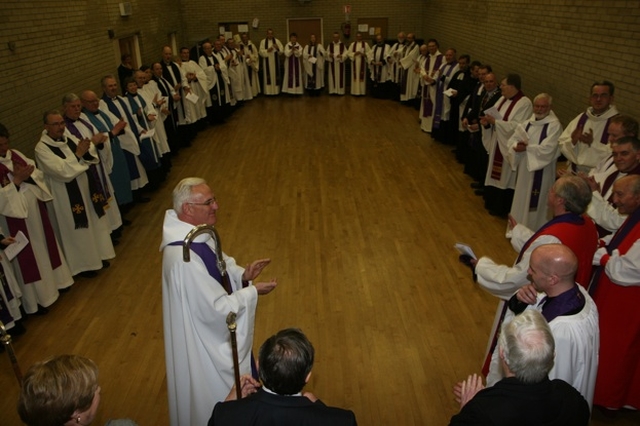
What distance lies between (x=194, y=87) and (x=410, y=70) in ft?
20.5

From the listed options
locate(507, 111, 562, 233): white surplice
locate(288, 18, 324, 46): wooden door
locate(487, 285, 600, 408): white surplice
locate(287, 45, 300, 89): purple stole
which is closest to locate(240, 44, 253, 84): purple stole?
locate(287, 45, 300, 89): purple stole

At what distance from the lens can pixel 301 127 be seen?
12.6 meters

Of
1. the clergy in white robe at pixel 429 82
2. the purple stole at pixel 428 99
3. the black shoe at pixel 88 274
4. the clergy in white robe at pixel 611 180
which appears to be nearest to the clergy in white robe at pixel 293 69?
the clergy in white robe at pixel 429 82

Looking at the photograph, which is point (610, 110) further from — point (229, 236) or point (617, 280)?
point (229, 236)

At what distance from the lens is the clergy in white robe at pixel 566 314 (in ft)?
8.75

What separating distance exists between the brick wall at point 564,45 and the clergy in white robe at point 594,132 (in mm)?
630

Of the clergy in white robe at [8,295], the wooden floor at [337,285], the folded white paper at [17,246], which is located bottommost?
the wooden floor at [337,285]

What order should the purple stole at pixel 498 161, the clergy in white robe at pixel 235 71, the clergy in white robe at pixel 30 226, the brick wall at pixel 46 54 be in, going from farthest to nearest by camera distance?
the clergy in white robe at pixel 235 71
the purple stole at pixel 498 161
the brick wall at pixel 46 54
the clergy in white robe at pixel 30 226

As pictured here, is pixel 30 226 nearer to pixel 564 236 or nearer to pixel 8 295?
pixel 8 295

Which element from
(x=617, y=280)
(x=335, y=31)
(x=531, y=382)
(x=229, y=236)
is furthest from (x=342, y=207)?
(x=335, y=31)

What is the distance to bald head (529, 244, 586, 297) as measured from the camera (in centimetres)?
267

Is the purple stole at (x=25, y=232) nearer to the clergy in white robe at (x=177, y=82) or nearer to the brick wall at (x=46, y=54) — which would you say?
the brick wall at (x=46, y=54)

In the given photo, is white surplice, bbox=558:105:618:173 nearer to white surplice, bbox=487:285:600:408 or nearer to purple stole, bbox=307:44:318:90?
white surplice, bbox=487:285:600:408

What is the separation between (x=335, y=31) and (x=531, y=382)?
55.0 feet
